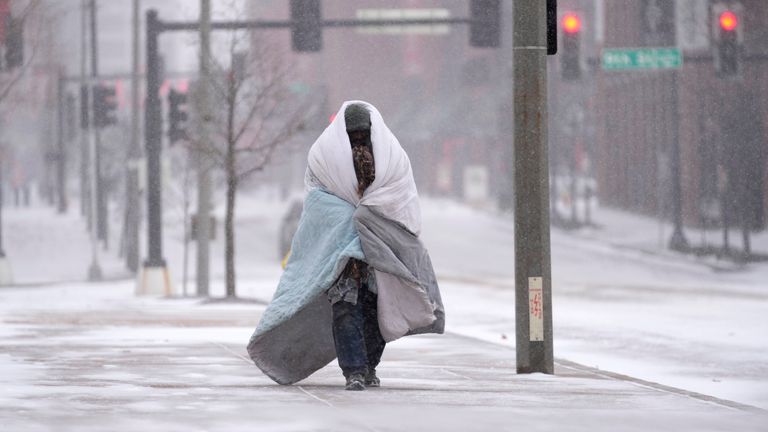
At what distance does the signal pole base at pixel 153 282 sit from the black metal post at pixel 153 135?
0.49 ft

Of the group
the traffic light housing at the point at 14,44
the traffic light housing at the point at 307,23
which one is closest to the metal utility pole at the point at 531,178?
the traffic light housing at the point at 307,23

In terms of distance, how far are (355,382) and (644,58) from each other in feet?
82.8

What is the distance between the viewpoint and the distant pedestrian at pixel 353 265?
31.8ft

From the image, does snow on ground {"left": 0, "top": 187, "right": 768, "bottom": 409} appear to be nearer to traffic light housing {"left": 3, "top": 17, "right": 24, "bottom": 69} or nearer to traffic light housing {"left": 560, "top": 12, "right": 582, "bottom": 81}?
traffic light housing {"left": 560, "top": 12, "right": 582, "bottom": 81}

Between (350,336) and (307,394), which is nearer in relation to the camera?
(307,394)

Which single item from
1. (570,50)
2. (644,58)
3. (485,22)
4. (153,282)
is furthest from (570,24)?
(153,282)

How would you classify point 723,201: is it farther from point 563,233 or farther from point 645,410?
point 645,410

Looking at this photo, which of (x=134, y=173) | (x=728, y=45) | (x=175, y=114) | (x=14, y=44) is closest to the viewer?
(x=14, y=44)

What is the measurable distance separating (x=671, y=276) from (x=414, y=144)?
56.2 m

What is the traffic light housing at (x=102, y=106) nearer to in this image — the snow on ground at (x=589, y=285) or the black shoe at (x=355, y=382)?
the snow on ground at (x=589, y=285)

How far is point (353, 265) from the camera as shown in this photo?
976 centimetres

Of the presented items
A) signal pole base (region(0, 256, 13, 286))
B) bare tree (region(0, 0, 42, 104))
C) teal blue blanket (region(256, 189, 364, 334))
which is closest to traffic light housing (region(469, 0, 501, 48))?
bare tree (region(0, 0, 42, 104))

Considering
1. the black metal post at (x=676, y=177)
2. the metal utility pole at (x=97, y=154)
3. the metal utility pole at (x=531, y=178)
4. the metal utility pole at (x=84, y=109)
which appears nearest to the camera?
the metal utility pole at (x=531, y=178)

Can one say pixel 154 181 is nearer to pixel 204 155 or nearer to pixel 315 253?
pixel 204 155
